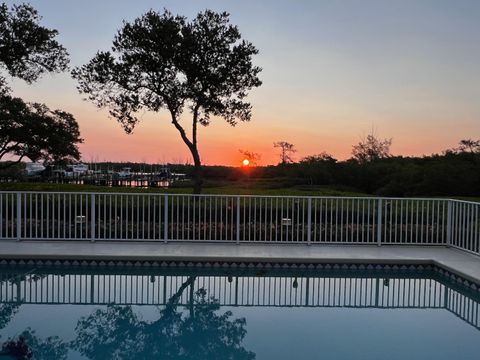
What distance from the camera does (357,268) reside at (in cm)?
807

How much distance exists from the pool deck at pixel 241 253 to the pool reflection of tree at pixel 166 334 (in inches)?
63.2

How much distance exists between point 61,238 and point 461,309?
7.14m

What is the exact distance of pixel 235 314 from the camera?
241 inches

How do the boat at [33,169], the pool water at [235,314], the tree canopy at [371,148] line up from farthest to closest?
the boat at [33,169] → the tree canopy at [371,148] → the pool water at [235,314]

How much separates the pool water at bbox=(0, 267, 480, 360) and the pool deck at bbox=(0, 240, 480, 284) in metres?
0.21

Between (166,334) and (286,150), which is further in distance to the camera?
(286,150)

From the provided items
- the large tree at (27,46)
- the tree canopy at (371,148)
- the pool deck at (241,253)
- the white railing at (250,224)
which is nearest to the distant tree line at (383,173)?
the tree canopy at (371,148)

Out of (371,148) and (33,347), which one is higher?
(371,148)

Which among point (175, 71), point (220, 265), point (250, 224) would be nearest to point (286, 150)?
point (175, 71)

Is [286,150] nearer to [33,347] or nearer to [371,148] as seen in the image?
[371,148]

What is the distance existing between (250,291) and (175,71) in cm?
832

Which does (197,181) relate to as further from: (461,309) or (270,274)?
(461,309)

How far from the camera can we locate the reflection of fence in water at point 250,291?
6.54m

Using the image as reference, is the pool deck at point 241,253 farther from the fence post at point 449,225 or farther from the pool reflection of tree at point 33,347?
the pool reflection of tree at point 33,347
